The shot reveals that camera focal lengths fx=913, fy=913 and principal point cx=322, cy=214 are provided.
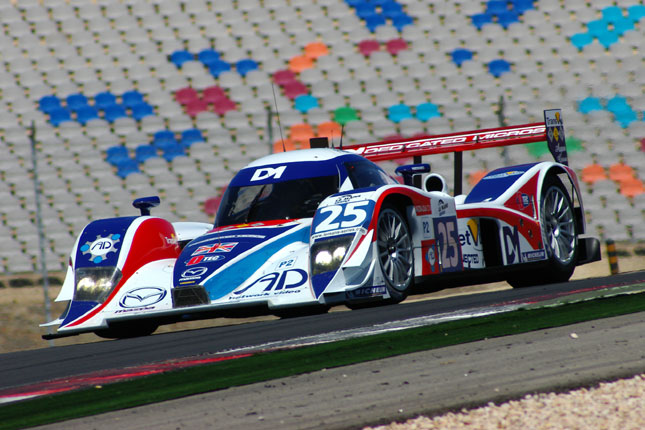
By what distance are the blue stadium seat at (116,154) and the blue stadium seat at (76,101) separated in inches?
45.2

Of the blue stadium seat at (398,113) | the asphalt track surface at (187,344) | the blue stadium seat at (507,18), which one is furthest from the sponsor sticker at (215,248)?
the blue stadium seat at (507,18)

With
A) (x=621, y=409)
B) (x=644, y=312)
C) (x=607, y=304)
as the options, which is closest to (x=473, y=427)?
(x=621, y=409)

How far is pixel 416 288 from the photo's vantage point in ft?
20.8

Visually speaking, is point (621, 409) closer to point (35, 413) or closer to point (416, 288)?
point (35, 413)

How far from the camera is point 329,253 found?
5613 mm

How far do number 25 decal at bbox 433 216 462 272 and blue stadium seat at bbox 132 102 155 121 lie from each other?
299 inches

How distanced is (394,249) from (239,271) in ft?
3.51

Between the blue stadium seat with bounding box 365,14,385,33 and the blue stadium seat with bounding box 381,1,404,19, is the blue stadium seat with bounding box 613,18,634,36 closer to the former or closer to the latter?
the blue stadium seat with bounding box 381,1,404,19

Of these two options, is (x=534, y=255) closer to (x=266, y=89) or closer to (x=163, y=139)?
(x=163, y=139)

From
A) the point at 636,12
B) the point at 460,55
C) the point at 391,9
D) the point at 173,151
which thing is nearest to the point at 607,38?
the point at 636,12

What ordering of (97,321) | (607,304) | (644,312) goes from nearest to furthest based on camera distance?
(644,312) < (607,304) < (97,321)

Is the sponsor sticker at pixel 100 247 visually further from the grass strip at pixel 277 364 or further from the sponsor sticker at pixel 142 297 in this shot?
the grass strip at pixel 277 364

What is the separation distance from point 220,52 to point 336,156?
7.94 metres

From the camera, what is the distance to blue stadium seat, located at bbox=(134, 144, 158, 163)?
495 inches
